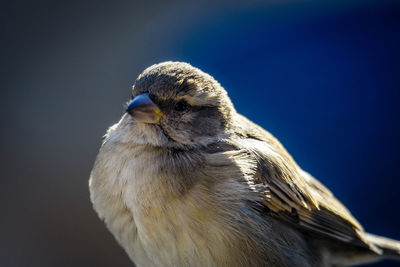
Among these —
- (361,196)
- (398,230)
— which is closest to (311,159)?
(361,196)

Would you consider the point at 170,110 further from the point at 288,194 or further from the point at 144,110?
the point at 288,194

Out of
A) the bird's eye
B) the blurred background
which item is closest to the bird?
the bird's eye

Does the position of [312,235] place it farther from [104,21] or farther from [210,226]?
[104,21]

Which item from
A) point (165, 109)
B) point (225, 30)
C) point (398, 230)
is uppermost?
point (225, 30)

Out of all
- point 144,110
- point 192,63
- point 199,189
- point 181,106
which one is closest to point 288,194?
point 199,189

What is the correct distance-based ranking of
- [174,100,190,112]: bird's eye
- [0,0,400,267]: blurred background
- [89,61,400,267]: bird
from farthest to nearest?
[0,0,400,267]: blurred background, [174,100,190,112]: bird's eye, [89,61,400,267]: bird

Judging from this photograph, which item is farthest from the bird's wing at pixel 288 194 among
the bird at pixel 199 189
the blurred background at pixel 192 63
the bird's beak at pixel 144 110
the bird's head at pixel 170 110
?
the blurred background at pixel 192 63

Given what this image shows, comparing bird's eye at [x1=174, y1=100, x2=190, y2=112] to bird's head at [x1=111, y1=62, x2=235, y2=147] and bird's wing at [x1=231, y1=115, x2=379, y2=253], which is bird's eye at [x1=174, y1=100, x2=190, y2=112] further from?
bird's wing at [x1=231, y1=115, x2=379, y2=253]
